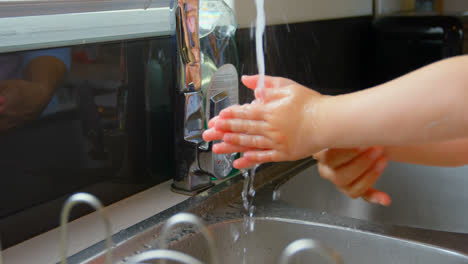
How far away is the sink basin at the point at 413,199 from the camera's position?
1.16m

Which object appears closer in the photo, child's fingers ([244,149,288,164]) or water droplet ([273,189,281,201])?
child's fingers ([244,149,288,164])

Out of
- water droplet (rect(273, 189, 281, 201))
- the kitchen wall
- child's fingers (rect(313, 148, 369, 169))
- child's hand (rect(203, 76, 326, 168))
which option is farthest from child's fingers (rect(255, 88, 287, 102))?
the kitchen wall

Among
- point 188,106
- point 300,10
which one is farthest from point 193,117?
point 300,10

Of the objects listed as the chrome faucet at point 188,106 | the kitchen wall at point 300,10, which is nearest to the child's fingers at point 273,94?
the chrome faucet at point 188,106

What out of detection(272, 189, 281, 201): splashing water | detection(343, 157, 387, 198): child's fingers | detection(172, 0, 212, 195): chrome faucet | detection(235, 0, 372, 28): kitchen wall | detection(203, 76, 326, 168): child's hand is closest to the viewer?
detection(203, 76, 326, 168): child's hand

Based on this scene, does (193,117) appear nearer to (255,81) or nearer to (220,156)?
(220,156)

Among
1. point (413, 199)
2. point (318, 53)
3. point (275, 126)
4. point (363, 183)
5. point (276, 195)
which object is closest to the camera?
point (275, 126)

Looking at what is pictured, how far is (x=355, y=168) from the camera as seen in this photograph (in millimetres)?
677

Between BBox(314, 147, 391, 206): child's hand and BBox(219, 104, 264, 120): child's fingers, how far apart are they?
13cm

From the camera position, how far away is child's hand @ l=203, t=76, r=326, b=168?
585mm

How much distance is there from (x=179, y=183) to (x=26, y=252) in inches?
11.0

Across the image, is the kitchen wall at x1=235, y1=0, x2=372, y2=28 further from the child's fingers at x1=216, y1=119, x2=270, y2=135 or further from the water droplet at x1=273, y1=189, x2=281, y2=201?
the child's fingers at x1=216, y1=119, x2=270, y2=135

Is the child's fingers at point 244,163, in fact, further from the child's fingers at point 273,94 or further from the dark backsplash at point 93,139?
the dark backsplash at point 93,139

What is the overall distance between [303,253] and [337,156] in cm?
22
